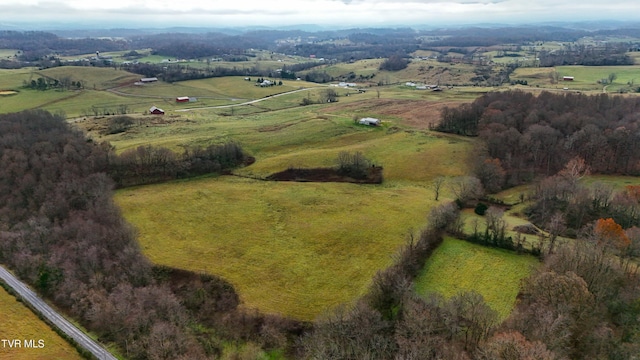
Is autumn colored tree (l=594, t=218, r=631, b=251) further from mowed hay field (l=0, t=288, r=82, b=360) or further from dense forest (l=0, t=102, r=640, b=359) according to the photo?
mowed hay field (l=0, t=288, r=82, b=360)

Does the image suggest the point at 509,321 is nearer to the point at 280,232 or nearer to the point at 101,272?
the point at 280,232

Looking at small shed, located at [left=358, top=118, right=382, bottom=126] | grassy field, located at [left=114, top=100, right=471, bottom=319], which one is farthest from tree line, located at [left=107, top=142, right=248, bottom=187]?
small shed, located at [left=358, top=118, right=382, bottom=126]

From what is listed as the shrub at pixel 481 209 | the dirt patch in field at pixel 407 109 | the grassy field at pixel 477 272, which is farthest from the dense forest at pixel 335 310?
the dirt patch in field at pixel 407 109

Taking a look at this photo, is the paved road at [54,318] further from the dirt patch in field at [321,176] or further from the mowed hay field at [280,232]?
the dirt patch in field at [321,176]

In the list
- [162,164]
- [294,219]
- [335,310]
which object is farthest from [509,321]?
[162,164]

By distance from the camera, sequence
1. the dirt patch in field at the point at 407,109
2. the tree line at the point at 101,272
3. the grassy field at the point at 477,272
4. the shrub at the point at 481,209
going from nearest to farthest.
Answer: the tree line at the point at 101,272 → the grassy field at the point at 477,272 → the shrub at the point at 481,209 → the dirt patch in field at the point at 407,109
